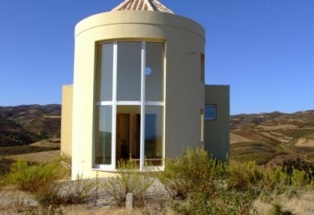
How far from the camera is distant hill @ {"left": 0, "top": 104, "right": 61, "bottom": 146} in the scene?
5855 cm

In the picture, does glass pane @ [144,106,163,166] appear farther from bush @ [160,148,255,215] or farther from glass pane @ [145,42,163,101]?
bush @ [160,148,255,215]

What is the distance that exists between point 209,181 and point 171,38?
5312 millimetres

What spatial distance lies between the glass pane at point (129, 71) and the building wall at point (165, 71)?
343 millimetres

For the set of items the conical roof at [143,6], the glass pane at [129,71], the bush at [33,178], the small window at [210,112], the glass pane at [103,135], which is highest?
the conical roof at [143,6]

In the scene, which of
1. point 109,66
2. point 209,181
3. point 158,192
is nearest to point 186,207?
point 209,181

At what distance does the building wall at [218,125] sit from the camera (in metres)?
17.0

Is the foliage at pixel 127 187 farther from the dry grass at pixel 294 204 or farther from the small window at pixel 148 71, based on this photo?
the small window at pixel 148 71

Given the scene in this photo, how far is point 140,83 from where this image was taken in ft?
42.9

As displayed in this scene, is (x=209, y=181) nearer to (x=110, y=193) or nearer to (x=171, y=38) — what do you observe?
(x=110, y=193)

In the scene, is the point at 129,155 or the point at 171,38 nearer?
the point at 171,38

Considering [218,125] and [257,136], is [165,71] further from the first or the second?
[257,136]

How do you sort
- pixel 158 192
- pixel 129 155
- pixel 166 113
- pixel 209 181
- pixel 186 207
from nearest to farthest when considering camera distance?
pixel 186 207
pixel 209 181
pixel 158 192
pixel 166 113
pixel 129 155

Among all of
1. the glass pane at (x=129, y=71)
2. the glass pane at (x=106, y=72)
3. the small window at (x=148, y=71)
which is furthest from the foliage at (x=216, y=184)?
the glass pane at (x=106, y=72)

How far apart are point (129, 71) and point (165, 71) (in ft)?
3.79
